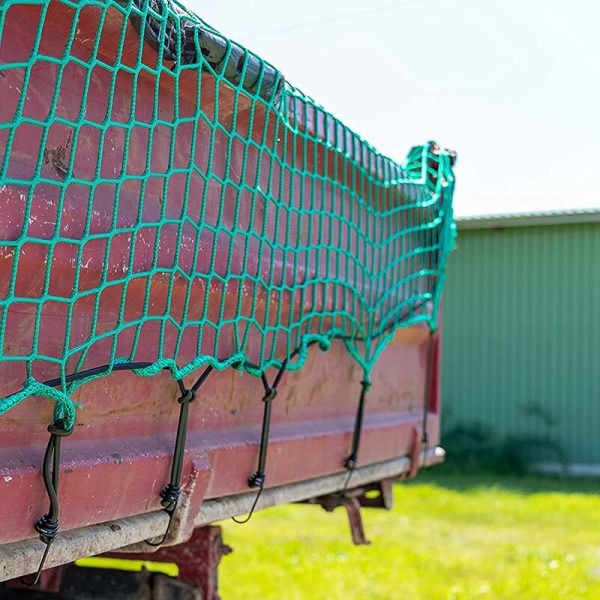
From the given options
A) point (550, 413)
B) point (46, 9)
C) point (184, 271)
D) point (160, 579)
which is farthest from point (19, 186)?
point (550, 413)

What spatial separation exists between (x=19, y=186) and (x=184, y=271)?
427 mm

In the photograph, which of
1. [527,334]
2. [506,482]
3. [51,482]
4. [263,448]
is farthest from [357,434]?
[527,334]

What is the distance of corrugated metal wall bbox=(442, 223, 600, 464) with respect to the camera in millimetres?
11562

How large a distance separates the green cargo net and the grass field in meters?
3.31

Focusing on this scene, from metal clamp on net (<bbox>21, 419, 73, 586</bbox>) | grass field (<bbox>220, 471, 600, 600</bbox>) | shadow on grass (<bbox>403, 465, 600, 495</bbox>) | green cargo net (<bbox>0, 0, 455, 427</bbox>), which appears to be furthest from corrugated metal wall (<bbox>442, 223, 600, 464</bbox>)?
metal clamp on net (<bbox>21, 419, 73, 586</bbox>)

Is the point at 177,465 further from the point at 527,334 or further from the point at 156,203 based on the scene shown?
the point at 527,334

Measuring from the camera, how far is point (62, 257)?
4.45ft

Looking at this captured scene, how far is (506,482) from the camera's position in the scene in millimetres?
10336

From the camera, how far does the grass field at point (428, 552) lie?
5250 mm

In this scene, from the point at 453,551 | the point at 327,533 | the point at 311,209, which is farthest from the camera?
the point at 327,533

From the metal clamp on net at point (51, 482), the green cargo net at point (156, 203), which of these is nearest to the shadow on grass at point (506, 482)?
the green cargo net at point (156, 203)

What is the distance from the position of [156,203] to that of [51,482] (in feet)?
1.80

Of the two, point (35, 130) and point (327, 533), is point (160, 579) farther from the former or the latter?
point (327, 533)

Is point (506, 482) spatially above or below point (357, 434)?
below
